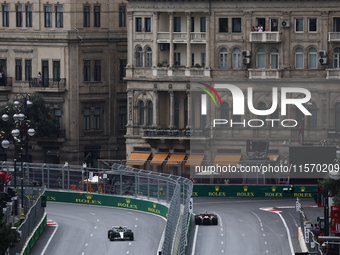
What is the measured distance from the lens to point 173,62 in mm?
111438

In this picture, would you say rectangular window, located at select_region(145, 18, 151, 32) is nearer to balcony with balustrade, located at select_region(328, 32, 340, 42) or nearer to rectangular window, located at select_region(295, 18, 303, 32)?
rectangular window, located at select_region(295, 18, 303, 32)

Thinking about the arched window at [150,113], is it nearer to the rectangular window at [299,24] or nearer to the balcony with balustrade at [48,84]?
the balcony with balustrade at [48,84]

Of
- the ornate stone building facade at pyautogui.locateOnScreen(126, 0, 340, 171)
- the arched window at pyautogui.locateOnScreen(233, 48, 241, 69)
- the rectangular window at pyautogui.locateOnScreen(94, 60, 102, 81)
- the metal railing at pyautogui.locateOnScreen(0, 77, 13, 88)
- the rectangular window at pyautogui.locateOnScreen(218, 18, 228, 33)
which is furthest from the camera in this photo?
the metal railing at pyautogui.locateOnScreen(0, 77, 13, 88)

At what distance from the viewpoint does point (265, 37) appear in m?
108

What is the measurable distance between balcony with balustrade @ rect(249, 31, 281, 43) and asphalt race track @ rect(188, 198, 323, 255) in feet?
55.8

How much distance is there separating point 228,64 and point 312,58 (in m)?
8.05

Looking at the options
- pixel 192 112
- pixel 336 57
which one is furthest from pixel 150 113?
pixel 336 57

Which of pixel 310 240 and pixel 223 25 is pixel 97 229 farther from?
pixel 223 25

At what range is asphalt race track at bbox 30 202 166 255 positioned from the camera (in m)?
78.8

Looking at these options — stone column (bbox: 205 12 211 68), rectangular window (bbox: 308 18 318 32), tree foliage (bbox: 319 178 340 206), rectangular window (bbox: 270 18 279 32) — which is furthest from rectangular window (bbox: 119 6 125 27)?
tree foliage (bbox: 319 178 340 206)

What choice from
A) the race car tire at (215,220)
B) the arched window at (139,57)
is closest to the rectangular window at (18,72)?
the arched window at (139,57)

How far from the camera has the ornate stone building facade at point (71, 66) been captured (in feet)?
380

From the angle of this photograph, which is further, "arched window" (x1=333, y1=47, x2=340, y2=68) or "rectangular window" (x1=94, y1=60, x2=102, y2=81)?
→ "rectangular window" (x1=94, y1=60, x2=102, y2=81)

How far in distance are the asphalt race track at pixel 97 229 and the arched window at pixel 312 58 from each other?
2515 cm
